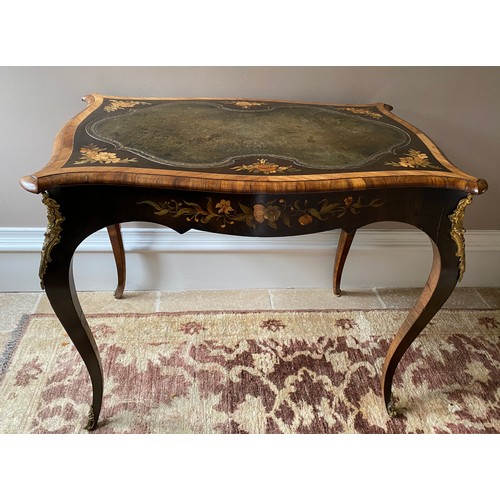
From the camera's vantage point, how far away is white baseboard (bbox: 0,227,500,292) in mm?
1581

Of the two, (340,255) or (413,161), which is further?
(340,255)

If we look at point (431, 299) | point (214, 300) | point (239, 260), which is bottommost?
point (214, 300)

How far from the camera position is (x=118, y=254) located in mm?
1520

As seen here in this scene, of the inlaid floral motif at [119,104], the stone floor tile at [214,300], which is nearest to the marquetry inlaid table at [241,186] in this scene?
the inlaid floral motif at [119,104]

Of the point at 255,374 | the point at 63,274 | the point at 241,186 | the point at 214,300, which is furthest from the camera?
the point at 214,300

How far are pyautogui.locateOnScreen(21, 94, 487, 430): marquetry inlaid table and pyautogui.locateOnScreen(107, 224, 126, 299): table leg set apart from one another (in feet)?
1.34

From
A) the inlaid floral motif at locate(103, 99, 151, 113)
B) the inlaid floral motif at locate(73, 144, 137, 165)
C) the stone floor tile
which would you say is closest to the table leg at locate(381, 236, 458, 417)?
the stone floor tile

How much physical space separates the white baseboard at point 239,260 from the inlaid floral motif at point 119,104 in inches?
17.0

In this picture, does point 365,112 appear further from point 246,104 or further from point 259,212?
point 259,212

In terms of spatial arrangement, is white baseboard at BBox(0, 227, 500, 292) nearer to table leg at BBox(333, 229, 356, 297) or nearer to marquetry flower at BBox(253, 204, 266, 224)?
table leg at BBox(333, 229, 356, 297)

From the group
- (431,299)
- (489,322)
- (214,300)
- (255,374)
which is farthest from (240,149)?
(489,322)

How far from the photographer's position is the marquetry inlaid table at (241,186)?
0.88 metres

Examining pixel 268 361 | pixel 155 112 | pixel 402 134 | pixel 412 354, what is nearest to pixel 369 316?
pixel 412 354

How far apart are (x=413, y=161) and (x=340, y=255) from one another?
64 cm
